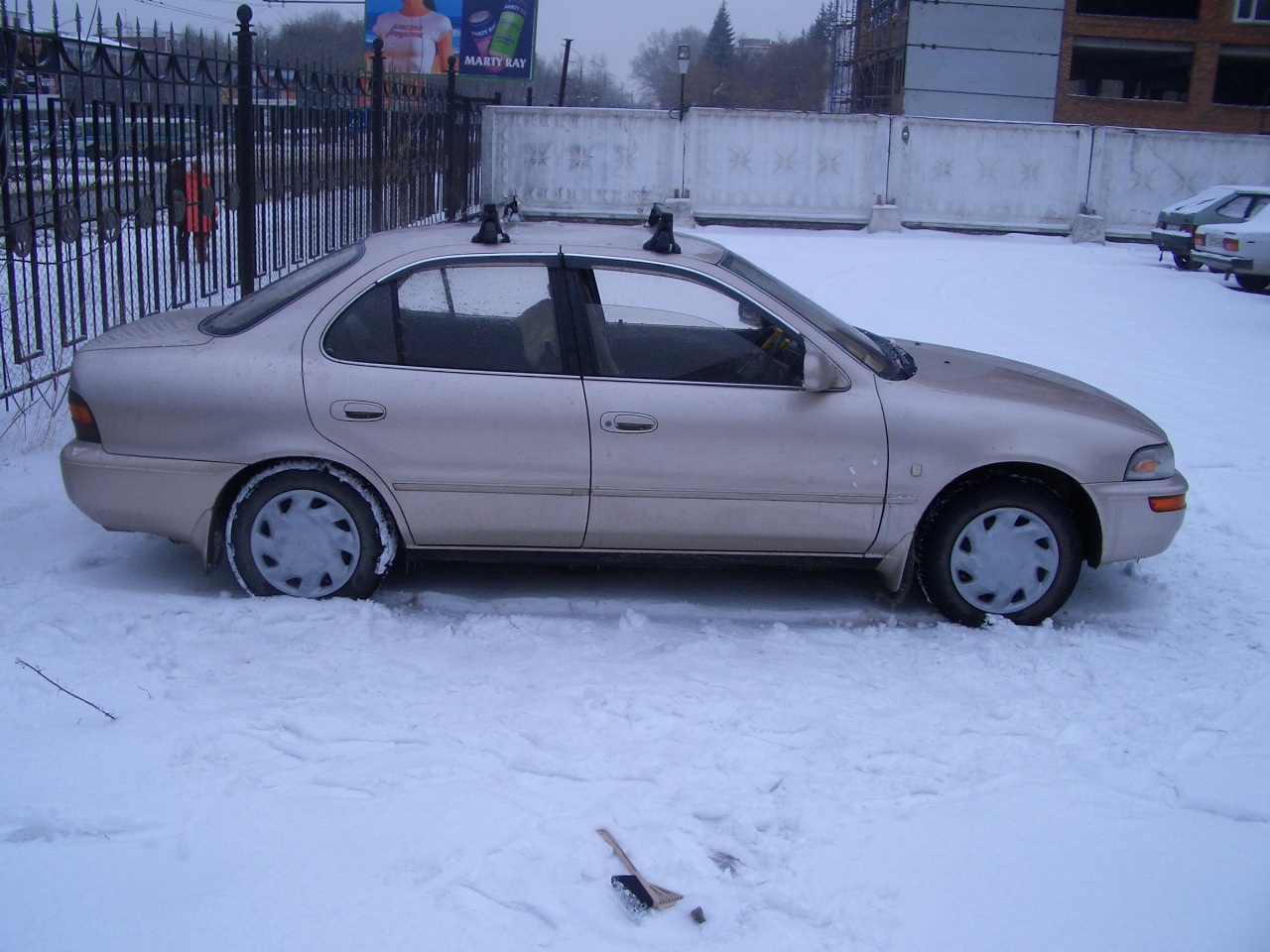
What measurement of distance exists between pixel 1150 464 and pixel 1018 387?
62 cm

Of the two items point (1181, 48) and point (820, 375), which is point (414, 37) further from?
point (820, 375)

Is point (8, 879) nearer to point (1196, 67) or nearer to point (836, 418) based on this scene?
point (836, 418)

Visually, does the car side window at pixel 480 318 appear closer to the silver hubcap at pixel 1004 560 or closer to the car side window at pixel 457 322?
the car side window at pixel 457 322

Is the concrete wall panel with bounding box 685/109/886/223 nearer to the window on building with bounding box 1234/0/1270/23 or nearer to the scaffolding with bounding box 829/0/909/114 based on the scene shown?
the scaffolding with bounding box 829/0/909/114

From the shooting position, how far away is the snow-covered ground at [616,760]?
10.0 feet

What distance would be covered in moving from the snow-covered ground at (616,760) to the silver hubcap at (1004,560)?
18 centimetres

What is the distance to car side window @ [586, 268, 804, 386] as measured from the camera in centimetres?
490

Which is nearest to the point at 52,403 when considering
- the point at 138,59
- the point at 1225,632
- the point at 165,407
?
the point at 138,59

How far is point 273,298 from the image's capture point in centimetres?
521

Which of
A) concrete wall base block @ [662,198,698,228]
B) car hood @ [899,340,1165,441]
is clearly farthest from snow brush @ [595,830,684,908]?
concrete wall base block @ [662,198,698,228]

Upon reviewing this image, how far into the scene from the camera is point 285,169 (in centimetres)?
1071

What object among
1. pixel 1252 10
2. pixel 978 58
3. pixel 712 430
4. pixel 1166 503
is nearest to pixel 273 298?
pixel 712 430

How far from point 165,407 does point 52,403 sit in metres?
2.95

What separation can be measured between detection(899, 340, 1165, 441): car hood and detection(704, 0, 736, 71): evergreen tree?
10444cm
